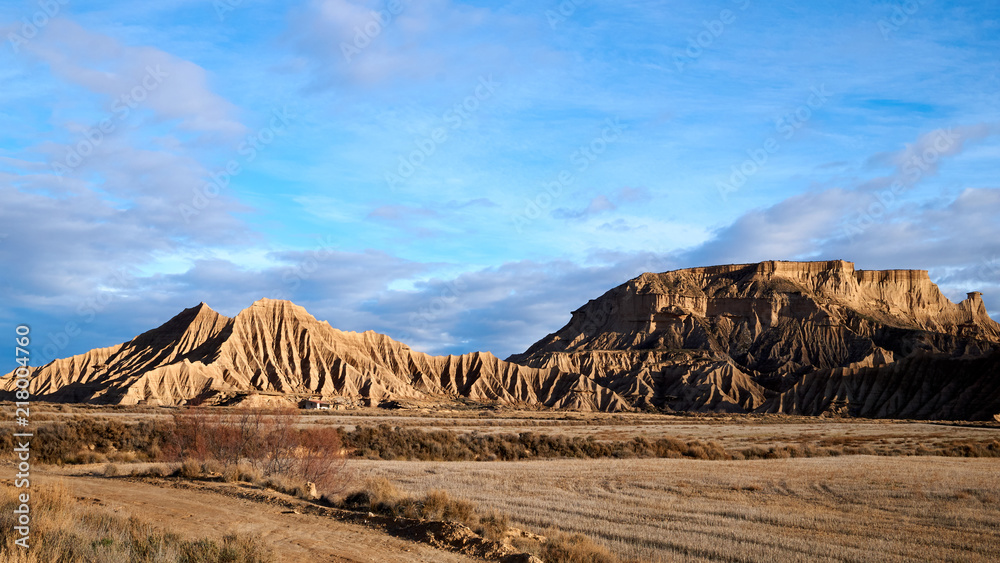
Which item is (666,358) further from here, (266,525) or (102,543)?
(102,543)

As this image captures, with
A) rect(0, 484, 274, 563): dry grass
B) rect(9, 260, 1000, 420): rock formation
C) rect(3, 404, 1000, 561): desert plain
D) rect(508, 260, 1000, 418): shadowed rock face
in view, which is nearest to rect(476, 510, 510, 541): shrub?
rect(3, 404, 1000, 561): desert plain

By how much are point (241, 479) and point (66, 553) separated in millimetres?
10169

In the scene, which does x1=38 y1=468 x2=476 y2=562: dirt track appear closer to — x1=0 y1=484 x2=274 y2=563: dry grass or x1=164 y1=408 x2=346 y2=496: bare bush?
x1=0 y1=484 x2=274 y2=563: dry grass

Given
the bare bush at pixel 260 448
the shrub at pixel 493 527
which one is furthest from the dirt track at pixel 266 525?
the bare bush at pixel 260 448

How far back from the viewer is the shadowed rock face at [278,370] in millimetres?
89750

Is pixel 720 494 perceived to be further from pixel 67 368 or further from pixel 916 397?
pixel 67 368

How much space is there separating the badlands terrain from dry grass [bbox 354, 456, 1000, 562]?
0.29 feet

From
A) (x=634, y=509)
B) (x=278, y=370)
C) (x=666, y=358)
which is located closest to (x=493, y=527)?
(x=634, y=509)

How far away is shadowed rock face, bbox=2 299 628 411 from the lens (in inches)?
3533

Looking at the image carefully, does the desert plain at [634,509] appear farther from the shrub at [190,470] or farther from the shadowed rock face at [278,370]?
the shadowed rock face at [278,370]

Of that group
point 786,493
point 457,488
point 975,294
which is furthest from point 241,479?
point 975,294

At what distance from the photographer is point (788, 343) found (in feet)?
441

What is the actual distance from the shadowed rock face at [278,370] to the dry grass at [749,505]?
6932 centimetres

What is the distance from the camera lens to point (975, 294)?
159750mm
